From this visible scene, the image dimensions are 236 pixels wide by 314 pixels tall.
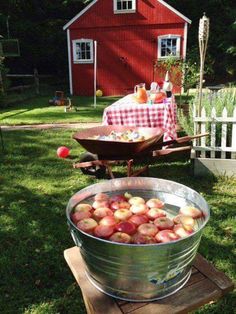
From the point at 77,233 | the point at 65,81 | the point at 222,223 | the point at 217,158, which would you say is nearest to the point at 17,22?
the point at 65,81

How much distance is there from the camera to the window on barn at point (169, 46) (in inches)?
638

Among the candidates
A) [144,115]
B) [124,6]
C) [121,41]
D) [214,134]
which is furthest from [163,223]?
[124,6]

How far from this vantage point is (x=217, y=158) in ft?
17.2

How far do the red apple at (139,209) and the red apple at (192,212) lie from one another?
19 centimetres

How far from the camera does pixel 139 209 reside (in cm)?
173

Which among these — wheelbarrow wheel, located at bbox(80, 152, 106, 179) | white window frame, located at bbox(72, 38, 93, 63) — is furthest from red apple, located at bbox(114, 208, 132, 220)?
white window frame, located at bbox(72, 38, 93, 63)

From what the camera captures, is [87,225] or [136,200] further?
[136,200]

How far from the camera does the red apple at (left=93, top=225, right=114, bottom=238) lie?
1518 mm

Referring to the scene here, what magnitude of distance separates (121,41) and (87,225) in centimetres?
1648

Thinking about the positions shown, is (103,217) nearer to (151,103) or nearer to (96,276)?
(96,276)

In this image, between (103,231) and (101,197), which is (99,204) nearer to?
(101,197)

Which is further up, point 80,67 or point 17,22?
point 17,22

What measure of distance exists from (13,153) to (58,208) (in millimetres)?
2665

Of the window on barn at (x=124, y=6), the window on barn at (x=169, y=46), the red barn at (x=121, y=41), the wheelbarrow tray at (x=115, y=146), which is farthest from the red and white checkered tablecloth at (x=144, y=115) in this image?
the window on barn at (x=124, y=6)
